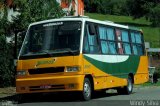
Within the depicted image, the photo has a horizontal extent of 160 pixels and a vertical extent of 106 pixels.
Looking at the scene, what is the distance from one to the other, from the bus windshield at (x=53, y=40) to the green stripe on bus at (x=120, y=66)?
2.49 ft

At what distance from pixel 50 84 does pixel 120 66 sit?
16.9ft

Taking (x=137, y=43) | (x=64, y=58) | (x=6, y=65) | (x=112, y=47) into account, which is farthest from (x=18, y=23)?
(x=64, y=58)

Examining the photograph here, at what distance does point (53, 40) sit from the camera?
2016 centimetres

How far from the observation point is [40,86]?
19734mm

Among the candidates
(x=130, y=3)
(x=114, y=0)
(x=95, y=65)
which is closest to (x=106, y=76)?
(x=95, y=65)

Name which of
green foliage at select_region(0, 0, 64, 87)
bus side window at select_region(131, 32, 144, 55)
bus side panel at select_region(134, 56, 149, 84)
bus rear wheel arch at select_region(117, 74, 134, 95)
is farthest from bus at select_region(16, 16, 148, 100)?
green foliage at select_region(0, 0, 64, 87)

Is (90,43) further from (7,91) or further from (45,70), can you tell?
(7,91)

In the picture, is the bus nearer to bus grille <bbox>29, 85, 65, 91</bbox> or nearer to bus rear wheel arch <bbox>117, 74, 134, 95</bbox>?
bus grille <bbox>29, 85, 65, 91</bbox>

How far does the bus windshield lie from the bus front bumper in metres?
0.86

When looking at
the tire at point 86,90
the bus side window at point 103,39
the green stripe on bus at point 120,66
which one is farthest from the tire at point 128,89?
the tire at point 86,90

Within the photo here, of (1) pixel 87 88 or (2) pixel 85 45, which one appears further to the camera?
(2) pixel 85 45

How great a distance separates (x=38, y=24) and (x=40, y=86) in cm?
245

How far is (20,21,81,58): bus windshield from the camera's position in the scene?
19.9 meters

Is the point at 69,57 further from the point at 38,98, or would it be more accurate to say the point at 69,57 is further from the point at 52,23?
the point at 38,98
